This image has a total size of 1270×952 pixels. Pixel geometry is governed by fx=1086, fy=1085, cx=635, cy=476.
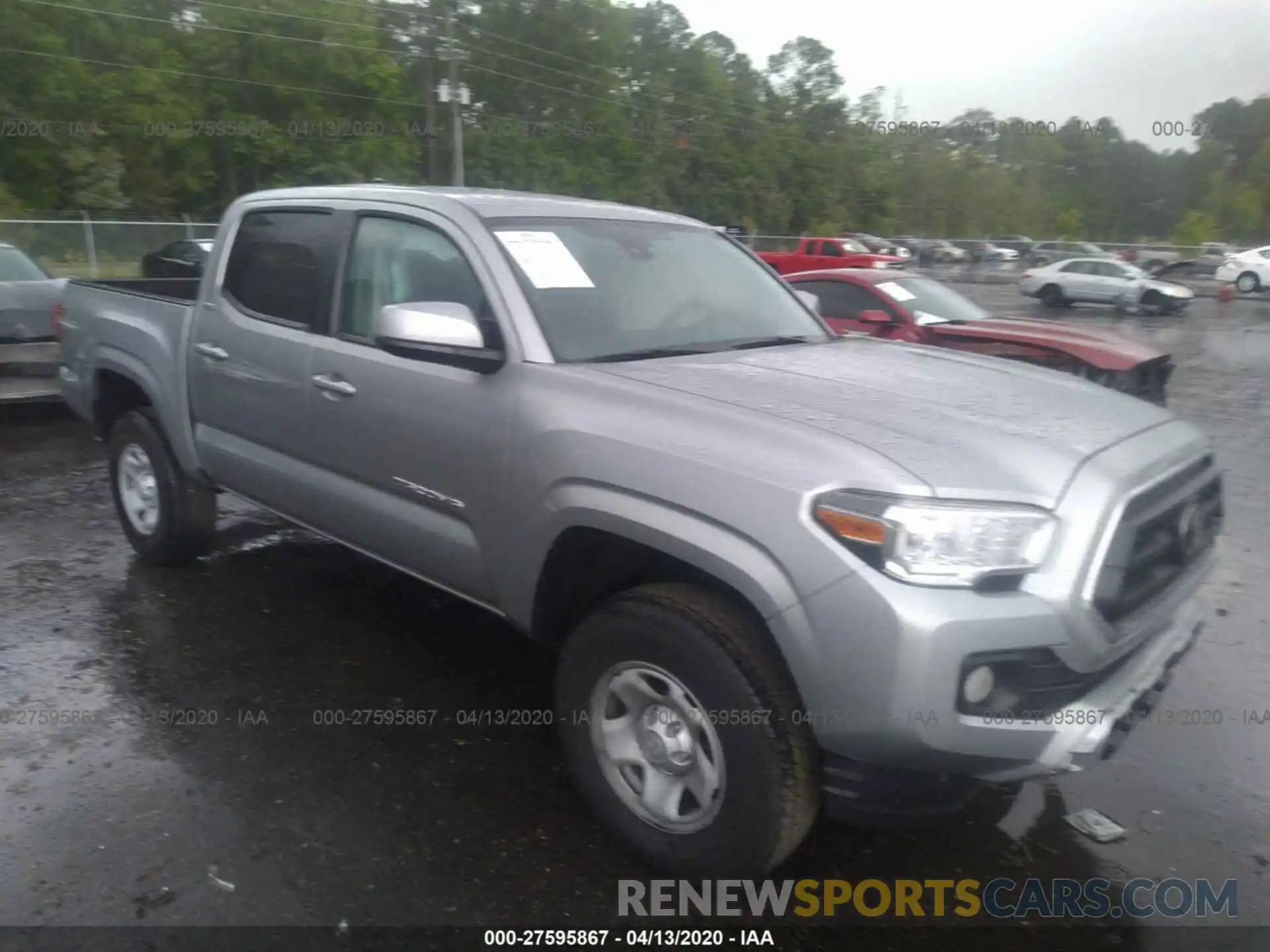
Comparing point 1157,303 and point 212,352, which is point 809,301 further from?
point 1157,303

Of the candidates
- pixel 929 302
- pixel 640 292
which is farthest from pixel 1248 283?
pixel 640 292

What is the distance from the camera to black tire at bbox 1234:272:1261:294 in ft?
104

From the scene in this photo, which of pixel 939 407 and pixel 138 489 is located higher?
pixel 939 407

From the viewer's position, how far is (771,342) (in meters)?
4.06

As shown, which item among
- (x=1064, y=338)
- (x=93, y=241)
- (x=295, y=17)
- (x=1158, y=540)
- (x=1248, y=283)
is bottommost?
(x=1248, y=283)

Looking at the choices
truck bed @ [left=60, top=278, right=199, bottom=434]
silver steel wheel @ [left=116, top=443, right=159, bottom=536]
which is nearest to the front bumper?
truck bed @ [left=60, top=278, right=199, bottom=434]

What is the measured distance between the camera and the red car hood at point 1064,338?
7961mm

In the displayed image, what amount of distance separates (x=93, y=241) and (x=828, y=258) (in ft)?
60.5

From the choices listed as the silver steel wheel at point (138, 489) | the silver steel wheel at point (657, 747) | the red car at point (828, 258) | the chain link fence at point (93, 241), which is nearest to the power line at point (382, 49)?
the chain link fence at point (93, 241)

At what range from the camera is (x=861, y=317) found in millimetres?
8406

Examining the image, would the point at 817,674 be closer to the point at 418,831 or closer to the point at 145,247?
the point at 418,831

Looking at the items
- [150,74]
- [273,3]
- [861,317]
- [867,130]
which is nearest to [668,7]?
[867,130]

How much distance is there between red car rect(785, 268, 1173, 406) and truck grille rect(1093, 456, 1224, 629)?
4397 millimetres

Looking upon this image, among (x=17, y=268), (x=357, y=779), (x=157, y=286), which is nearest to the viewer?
(x=357, y=779)
